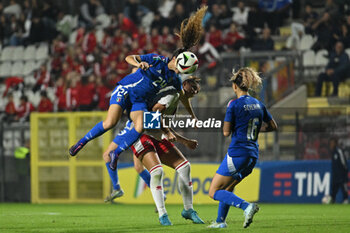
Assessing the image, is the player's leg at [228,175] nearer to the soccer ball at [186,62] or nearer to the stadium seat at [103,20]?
the soccer ball at [186,62]

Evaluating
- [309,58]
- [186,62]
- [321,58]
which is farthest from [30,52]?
[186,62]

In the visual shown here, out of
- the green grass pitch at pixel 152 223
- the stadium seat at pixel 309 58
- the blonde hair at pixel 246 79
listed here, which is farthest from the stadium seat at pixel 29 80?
the blonde hair at pixel 246 79

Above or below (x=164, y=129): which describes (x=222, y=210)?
below

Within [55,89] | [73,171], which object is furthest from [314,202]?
[55,89]

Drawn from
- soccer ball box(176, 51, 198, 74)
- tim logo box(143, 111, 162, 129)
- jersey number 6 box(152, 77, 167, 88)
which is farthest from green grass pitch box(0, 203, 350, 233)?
soccer ball box(176, 51, 198, 74)

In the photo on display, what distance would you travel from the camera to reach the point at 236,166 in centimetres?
849

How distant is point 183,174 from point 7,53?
17.6 metres

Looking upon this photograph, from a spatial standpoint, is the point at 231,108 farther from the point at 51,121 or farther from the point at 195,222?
the point at 51,121

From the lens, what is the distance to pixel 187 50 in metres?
9.52

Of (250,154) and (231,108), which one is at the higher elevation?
(231,108)

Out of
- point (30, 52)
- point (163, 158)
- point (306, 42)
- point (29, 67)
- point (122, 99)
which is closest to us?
point (122, 99)

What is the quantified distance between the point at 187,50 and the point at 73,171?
828 centimetres

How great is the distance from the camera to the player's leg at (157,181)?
30.6 feet

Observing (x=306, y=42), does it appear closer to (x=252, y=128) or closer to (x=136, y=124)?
(x=136, y=124)
